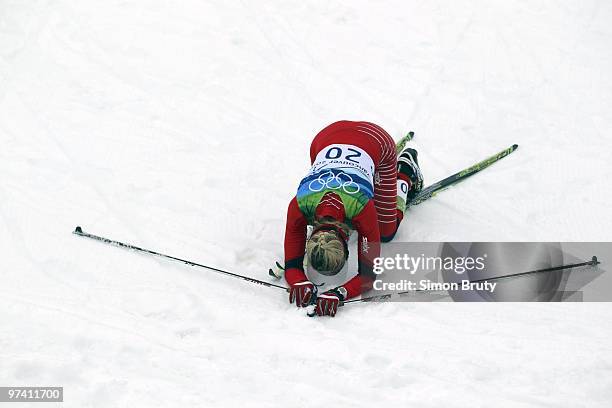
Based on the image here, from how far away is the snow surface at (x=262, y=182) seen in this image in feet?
12.5

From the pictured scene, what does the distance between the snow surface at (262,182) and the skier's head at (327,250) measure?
36 centimetres

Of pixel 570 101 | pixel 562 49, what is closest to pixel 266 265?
pixel 570 101

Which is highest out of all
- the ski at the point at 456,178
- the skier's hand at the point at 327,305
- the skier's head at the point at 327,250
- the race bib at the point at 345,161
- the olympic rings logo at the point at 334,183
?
the ski at the point at 456,178

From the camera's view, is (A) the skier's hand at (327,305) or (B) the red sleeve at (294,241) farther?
(B) the red sleeve at (294,241)

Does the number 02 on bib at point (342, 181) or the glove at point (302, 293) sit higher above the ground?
the number 02 on bib at point (342, 181)

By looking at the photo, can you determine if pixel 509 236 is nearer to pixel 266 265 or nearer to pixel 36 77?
pixel 266 265

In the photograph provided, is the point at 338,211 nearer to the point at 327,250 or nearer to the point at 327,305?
the point at 327,250

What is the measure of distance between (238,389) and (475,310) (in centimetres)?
171

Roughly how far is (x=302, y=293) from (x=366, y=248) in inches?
22.2

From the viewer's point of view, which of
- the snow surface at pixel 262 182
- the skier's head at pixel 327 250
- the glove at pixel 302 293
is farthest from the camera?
the glove at pixel 302 293

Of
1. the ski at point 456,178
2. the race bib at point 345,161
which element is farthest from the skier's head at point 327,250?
the ski at point 456,178

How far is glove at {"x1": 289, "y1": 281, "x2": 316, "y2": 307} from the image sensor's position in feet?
14.8

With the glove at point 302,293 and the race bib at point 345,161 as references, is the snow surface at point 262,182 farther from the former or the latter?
the race bib at point 345,161

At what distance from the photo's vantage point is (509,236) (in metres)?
5.51
